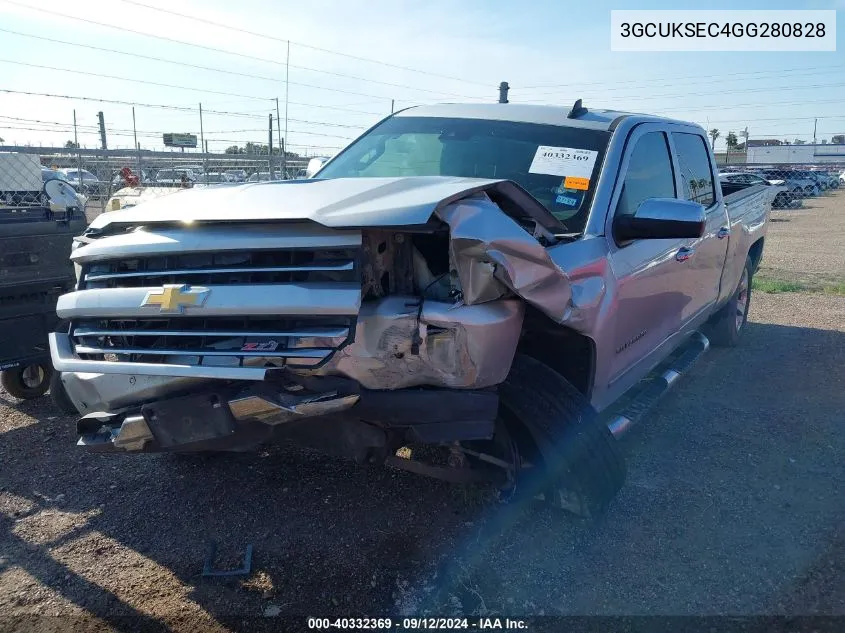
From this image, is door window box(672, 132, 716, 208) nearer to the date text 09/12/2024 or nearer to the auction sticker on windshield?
the auction sticker on windshield

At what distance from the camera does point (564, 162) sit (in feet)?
12.1

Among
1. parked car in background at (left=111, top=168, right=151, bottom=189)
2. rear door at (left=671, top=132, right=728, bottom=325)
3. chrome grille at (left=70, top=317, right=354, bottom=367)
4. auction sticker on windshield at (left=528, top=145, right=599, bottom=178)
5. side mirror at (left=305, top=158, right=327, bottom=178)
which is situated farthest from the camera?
parked car in background at (left=111, top=168, right=151, bottom=189)

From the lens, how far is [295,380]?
2486mm

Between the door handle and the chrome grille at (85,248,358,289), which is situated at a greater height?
the chrome grille at (85,248,358,289)

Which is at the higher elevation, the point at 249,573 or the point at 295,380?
the point at 295,380

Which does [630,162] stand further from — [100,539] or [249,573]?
[100,539]

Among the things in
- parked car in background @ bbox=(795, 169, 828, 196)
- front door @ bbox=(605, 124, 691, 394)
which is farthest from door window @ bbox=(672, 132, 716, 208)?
parked car in background @ bbox=(795, 169, 828, 196)

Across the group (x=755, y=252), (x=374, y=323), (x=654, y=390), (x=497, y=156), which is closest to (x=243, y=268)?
(x=374, y=323)

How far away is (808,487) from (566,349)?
168cm

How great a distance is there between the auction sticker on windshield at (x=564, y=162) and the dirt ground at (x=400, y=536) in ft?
5.49

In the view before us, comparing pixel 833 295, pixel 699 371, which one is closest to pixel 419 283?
pixel 699 371

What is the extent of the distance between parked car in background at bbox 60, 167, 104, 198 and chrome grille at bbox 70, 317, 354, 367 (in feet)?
29.8

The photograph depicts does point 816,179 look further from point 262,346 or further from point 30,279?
point 262,346

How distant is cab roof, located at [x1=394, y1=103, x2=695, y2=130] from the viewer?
4012mm
